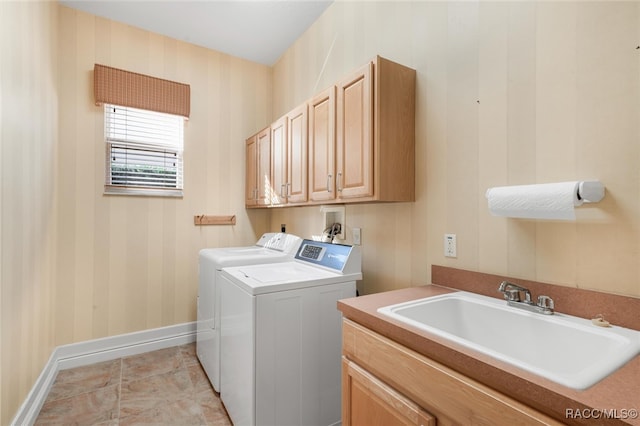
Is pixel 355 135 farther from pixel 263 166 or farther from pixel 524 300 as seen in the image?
pixel 263 166

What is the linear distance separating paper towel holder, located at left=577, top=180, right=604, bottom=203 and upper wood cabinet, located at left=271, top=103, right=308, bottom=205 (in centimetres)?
150

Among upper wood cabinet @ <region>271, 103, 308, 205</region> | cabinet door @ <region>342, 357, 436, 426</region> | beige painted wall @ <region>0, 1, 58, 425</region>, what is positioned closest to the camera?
cabinet door @ <region>342, 357, 436, 426</region>

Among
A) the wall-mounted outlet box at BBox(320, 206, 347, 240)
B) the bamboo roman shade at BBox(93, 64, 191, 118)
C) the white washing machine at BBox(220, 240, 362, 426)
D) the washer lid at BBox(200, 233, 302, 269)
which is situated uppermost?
the bamboo roman shade at BBox(93, 64, 191, 118)

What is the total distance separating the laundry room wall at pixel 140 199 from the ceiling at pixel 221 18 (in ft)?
0.42

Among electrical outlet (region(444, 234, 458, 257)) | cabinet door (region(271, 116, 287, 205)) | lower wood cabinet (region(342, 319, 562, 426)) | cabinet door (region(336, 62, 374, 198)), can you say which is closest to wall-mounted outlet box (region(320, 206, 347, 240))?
cabinet door (region(271, 116, 287, 205))

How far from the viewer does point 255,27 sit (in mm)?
2797

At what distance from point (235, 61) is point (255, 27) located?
2.17ft

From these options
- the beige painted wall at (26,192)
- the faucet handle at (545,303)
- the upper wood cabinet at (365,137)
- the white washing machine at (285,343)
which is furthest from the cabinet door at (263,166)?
the faucet handle at (545,303)

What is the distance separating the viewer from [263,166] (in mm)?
2914

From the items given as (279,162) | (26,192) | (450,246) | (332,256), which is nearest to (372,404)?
(450,246)

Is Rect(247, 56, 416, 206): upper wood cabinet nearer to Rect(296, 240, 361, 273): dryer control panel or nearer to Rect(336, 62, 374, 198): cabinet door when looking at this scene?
Rect(336, 62, 374, 198): cabinet door

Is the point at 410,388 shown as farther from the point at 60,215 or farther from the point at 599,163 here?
the point at 60,215

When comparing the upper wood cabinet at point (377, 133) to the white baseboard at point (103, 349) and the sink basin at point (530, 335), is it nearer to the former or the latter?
the sink basin at point (530, 335)

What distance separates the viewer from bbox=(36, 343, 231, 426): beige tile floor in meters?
1.91
